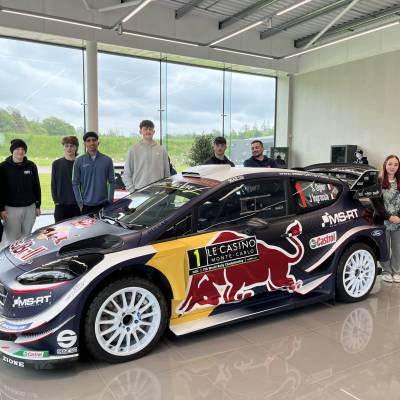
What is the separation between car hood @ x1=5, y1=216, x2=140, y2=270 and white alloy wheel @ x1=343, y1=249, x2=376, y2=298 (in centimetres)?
197

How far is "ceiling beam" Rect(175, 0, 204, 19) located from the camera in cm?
869

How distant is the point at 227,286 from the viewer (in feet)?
A: 9.11

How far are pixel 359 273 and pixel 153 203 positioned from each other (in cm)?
195

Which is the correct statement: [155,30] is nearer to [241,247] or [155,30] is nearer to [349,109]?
[349,109]

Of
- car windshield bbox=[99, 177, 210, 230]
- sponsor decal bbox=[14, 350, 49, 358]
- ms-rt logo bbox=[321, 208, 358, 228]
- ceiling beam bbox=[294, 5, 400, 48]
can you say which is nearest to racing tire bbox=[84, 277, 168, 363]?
sponsor decal bbox=[14, 350, 49, 358]

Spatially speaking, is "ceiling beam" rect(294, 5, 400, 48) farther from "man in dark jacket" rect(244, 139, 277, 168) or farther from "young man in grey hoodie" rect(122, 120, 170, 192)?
"young man in grey hoodie" rect(122, 120, 170, 192)

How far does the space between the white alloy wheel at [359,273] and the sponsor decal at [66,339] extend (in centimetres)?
229

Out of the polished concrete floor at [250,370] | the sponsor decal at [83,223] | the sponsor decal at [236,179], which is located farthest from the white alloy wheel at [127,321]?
the sponsor decal at [236,179]

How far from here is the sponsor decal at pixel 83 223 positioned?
2957 millimetres

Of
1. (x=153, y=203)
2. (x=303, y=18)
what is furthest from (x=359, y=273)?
(x=303, y=18)

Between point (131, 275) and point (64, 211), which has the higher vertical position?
point (64, 211)

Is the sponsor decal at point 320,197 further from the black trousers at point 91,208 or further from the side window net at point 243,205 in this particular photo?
the black trousers at point 91,208

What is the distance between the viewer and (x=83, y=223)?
3051 millimetres

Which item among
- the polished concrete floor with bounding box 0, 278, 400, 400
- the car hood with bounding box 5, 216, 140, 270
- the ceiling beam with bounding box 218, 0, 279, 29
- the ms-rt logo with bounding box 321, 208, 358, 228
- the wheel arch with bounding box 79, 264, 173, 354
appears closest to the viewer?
the polished concrete floor with bounding box 0, 278, 400, 400
